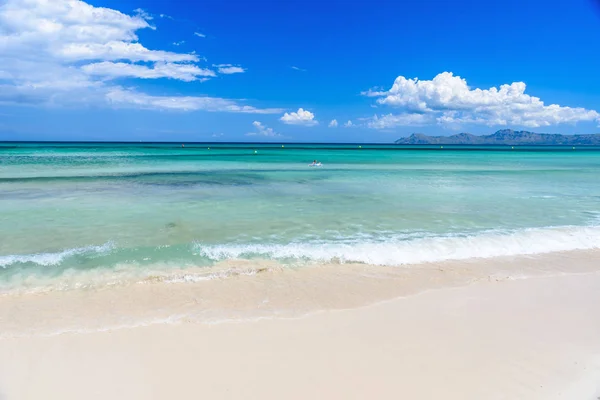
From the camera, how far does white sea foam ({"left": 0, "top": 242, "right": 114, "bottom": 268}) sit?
823 centimetres

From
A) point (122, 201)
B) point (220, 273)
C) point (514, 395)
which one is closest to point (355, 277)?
point (220, 273)

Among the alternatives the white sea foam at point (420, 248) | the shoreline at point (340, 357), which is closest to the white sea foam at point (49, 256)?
the white sea foam at point (420, 248)

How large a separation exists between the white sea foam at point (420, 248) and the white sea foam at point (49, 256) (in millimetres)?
2274

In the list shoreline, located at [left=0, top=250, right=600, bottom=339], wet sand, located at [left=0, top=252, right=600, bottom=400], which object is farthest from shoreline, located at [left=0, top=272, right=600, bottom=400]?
shoreline, located at [left=0, top=250, right=600, bottom=339]

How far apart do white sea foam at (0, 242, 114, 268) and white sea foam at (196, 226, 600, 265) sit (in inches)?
89.5

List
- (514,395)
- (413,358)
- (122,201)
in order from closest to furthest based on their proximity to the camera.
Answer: (514,395) → (413,358) → (122,201)

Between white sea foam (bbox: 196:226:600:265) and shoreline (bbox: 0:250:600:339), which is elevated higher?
white sea foam (bbox: 196:226:600:265)

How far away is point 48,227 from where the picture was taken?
11109mm

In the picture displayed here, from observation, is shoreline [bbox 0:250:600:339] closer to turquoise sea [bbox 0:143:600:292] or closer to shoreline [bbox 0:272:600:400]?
shoreline [bbox 0:272:600:400]

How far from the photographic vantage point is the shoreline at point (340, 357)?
4.21 meters

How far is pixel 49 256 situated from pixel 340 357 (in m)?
7.08

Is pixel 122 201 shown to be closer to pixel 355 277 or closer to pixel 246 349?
pixel 355 277

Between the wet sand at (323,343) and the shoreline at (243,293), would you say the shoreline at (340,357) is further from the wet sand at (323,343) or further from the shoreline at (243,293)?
the shoreline at (243,293)

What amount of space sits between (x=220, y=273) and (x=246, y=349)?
9.25 feet
